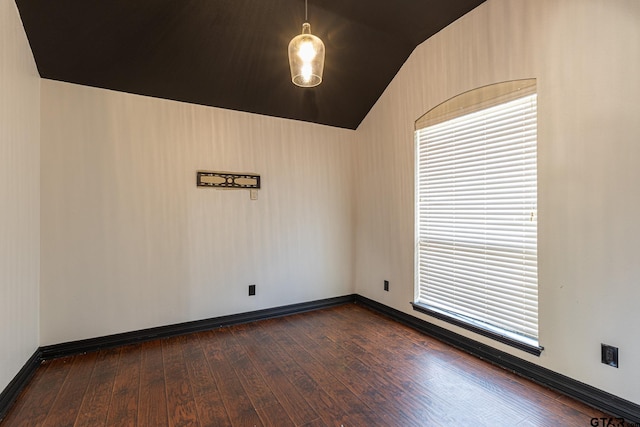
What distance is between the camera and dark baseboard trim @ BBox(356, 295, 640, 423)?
1720 millimetres

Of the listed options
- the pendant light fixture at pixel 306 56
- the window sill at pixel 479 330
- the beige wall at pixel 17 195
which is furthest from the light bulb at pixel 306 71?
the window sill at pixel 479 330

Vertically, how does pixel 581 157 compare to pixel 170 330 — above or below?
above

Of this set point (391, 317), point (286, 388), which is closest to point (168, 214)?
point (286, 388)

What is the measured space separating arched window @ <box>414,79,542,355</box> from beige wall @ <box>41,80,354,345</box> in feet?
4.31

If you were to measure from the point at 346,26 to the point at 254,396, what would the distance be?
308cm

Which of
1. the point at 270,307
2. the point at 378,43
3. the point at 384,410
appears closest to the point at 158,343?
the point at 270,307

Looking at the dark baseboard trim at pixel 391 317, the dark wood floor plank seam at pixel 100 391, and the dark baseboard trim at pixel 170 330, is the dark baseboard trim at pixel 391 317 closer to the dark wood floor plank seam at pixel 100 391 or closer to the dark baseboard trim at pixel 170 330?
the dark baseboard trim at pixel 170 330

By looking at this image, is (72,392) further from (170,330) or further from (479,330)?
(479,330)

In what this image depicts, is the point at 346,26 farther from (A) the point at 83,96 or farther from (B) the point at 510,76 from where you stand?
(A) the point at 83,96

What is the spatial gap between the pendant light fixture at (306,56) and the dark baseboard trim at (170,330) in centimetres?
249

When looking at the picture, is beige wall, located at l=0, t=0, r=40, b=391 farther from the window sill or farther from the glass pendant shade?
the window sill

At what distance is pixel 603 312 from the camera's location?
180 centimetres

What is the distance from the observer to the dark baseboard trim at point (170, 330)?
8.15 feet

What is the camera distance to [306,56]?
186cm
